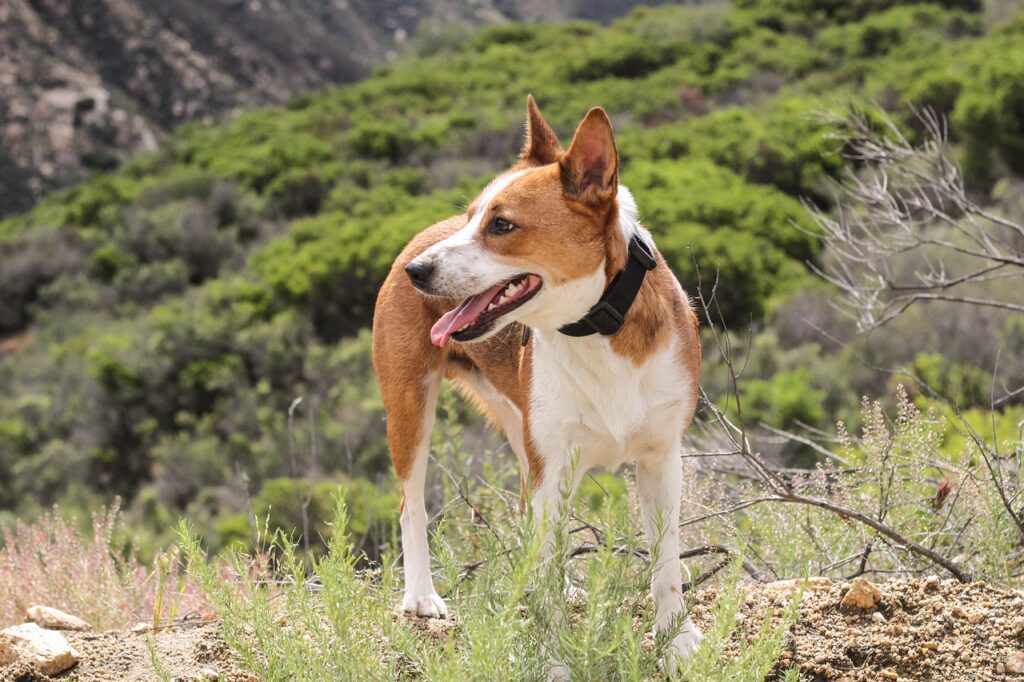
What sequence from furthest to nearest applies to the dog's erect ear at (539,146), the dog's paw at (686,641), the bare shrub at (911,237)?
the bare shrub at (911,237), the dog's erect ear at (539,146), the dog's paw at (686,641)

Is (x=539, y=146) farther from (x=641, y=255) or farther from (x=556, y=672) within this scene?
(x=556, y=672)

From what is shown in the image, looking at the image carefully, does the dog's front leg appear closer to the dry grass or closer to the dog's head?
the dog's head

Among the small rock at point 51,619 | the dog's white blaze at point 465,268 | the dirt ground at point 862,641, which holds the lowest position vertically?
the small rock at point 51,619

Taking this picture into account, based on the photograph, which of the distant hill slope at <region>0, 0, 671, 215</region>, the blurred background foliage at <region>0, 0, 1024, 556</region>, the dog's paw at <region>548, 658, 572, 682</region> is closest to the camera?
the dog's paw at <region>548, 658, 572, 682</region>

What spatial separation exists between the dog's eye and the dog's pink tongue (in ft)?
0.49

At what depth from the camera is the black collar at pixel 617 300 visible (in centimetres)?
315

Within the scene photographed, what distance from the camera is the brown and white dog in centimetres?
308

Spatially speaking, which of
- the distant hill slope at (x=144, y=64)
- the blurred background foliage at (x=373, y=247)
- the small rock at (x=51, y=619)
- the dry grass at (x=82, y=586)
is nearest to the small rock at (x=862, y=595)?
the blurred background foliage at (x=373, y=247)

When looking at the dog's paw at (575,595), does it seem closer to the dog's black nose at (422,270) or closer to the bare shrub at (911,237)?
the dog's black nose at (422,270)

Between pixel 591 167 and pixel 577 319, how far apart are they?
0.42 metres

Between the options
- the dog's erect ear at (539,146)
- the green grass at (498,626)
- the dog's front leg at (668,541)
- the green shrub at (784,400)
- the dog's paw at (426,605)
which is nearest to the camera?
the green grass at (498,626)

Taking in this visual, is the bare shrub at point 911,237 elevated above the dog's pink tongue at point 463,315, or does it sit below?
below

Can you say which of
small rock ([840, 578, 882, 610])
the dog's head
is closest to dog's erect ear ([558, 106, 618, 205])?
the dog's head

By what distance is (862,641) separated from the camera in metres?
3.26
